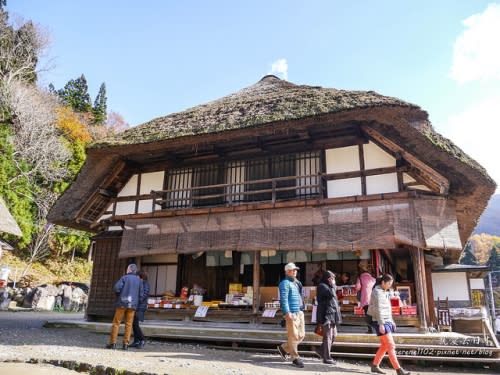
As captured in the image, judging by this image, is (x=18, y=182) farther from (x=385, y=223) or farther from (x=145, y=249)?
(x=385, y=223)

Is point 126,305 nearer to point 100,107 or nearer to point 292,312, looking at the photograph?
point 292,312

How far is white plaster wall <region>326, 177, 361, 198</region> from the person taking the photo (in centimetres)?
977

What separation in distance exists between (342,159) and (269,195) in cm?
220

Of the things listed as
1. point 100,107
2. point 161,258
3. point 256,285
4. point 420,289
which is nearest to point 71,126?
point 100,107

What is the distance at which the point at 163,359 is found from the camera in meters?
6.41

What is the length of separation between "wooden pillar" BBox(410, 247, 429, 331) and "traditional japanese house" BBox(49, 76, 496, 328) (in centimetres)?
3

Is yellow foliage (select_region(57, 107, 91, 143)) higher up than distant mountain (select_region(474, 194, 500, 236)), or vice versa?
distant mountain (select_region(474, 194, 500, 236))

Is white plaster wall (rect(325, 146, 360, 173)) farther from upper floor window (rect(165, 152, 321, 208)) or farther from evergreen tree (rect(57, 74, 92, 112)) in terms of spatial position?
evergreen tree (rect(57, 74, 92, 112))

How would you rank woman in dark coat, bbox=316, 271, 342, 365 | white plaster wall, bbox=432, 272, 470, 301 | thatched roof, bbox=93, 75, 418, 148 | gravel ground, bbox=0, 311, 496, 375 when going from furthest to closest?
white plaster wall, bbox=432, 272, 470, 301 → thatched roof, bbox=93, 75, 418, 148 → woman in dark coat, bbox=316, 271, 342, 365 → gravel ground, bbox=0, 311, 496, 375

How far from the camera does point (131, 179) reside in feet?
41.0

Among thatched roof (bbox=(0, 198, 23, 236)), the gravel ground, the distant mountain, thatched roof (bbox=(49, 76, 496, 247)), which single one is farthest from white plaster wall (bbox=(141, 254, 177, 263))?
the distant mountain

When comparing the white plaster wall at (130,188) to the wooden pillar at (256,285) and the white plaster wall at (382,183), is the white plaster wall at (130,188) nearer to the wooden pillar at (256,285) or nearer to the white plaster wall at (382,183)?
the wooden pillar at (256,285)

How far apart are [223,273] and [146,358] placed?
568cm

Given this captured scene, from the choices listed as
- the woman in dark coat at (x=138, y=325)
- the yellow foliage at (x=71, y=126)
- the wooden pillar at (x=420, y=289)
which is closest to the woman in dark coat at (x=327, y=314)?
the wooden pillar at (x=420, y=289)
